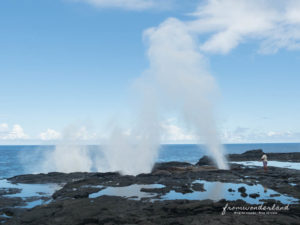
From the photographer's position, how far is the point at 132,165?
141 feet

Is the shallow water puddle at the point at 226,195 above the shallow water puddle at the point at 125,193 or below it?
above

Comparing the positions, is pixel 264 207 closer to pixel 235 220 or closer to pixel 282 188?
pixel 235 220

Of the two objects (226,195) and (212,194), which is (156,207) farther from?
(226,195)

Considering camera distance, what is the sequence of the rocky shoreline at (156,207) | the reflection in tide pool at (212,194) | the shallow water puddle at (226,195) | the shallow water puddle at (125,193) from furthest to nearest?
1. the shallow water puddle at (125,193)
2. the reflection in tide pool at (212,194)
3. the shallow water puddle at (226,195)
4. the rocky shoreline at (156,207)

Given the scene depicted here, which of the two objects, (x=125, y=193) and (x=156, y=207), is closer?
(x=156, y=207)

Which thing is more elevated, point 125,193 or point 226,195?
point 226,195

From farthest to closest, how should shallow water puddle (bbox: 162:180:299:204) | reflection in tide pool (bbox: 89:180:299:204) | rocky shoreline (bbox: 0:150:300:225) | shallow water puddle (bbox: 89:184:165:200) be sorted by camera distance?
shallow water puddle (bbox: 89:184:165:200), reflection in tide pool (bbox: 89:180:299:204), shallow water puddle (bbox: 162:180:299:204), rocky shoreline (bbox: 0:150:300:225)

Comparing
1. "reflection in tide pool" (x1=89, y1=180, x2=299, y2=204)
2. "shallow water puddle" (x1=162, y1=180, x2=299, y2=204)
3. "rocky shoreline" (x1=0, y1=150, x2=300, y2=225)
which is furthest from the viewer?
"reflection in tide pool" (x1=89, y1=180, x2=299, y2=204)

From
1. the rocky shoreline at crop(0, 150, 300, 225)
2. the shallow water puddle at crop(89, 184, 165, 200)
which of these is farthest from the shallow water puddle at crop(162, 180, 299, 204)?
A: the shallow water puddle at crop(89, 184, 165, 200)

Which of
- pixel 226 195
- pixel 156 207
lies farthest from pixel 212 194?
pixel 156 207

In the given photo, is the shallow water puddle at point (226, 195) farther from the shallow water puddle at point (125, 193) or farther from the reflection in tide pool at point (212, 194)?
the shallow water puddle at point (125, 193)

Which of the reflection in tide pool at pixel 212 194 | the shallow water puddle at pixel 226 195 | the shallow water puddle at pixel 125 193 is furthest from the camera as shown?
the shallow water puddle at pixel 125 193

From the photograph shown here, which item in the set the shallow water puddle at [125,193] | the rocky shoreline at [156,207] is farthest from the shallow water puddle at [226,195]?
the shallow water puddle at [125,193]

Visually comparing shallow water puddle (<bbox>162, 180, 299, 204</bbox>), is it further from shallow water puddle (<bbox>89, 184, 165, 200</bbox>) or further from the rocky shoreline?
shallow water puddle (<bbox>89, 184, 165, 200</bbox>)
